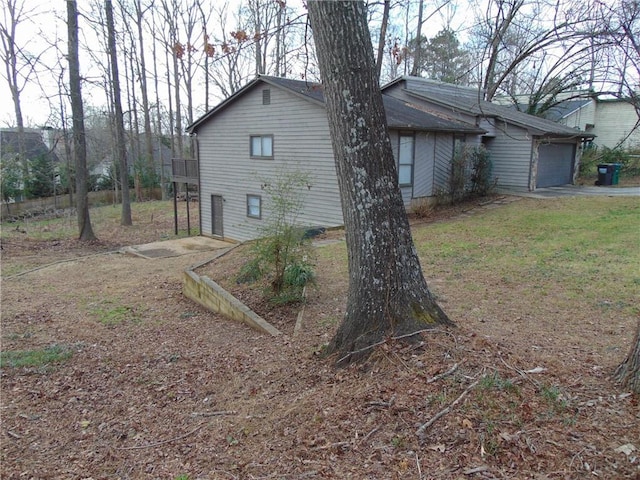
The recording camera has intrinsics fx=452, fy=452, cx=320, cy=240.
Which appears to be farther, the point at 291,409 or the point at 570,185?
the point at 570,185

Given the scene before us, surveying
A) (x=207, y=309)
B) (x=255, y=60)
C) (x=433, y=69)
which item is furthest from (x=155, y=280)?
(x=433, y=69)

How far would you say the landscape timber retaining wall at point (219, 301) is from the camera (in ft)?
19.0

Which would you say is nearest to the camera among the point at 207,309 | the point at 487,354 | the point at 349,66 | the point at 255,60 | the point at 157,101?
the point at 487,354

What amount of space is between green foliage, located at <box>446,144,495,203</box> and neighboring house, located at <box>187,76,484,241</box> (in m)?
0.48

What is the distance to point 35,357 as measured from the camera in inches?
201

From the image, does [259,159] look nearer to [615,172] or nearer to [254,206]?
[254,206]

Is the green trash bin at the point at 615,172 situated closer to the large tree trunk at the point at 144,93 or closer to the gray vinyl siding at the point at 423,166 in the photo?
the gray vinyl siding at the point at 423,166

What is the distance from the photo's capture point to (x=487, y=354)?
3281 millimetres

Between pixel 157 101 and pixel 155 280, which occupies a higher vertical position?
pixel 157 101

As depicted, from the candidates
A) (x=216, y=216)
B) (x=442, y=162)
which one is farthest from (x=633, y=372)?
→ (x=216, y=216)

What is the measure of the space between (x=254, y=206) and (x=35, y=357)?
12.5 metres

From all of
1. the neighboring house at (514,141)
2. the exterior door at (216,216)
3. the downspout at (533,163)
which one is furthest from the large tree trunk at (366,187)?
the exterior door at (216,216)

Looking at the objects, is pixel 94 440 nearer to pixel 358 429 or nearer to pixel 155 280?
pixel 358 429

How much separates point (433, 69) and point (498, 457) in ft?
94.6
